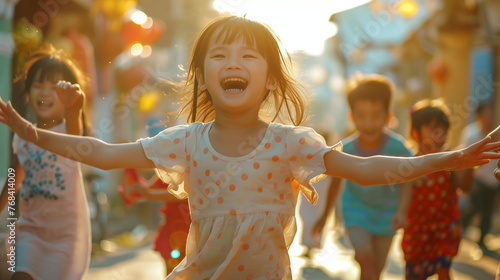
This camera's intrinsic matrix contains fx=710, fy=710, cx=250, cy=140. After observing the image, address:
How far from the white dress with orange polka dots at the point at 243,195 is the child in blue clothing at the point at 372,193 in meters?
1.95

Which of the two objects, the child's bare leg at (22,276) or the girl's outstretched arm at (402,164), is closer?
the girl's outstretched arm at (402,164)

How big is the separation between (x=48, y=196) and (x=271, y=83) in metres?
1.51

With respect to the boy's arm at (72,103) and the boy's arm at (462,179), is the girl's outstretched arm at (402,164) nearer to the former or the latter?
the boy's arm at (72,103)

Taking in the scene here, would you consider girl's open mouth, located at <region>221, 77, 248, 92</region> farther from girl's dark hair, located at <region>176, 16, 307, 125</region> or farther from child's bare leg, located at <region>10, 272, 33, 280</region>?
child's bare leg, located at <region>10, 272, 33, 280</region>

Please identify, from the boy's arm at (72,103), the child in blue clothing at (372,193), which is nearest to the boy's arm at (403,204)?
the child in blue clothing at (372,193)

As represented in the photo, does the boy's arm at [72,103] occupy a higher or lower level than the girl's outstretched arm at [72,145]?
higher

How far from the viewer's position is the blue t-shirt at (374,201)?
5.17 meters

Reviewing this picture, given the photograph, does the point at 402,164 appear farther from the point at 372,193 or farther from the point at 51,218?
the point at 372,193

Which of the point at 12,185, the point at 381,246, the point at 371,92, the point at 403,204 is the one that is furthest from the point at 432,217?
the point at 12,185

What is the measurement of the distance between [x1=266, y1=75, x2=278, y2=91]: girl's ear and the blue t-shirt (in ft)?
7.16

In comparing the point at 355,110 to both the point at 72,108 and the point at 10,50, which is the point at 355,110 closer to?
the point at 72,108

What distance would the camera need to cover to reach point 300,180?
3008 mm

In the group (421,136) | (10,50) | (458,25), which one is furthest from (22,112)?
(458,25)

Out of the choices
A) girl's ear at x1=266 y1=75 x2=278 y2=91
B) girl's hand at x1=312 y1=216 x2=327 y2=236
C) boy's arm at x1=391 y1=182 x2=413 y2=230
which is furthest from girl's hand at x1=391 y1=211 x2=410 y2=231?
girl's ear at x1=266 y1=75 x2=278 y2=91
